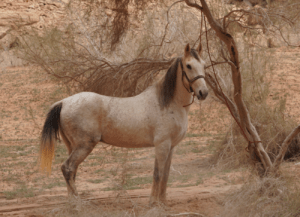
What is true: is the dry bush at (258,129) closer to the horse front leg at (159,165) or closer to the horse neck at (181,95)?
the horse neck at (181,95)

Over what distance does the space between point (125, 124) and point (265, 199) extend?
221 centimetres

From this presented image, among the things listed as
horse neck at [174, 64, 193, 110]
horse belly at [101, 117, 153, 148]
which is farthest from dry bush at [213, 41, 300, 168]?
horse belly at [101, 117, 153, 148]

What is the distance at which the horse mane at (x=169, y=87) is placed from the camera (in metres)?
4.56

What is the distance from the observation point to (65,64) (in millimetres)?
5824

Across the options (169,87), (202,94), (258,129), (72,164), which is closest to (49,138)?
(72,164)

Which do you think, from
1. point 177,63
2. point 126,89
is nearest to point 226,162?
point 126,89

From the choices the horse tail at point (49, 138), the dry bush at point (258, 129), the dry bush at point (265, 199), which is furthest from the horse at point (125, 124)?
the dry bush at point (258, 129)

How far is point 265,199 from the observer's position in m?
4.27

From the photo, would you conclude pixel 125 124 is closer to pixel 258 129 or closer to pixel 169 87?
pixel 169 87

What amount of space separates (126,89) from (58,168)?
421 cm

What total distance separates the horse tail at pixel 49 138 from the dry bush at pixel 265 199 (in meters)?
2.55

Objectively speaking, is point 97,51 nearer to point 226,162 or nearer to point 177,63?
point 177,63

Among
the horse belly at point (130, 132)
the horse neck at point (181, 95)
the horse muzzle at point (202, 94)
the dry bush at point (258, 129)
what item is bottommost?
the dry bush at point (258, 129)

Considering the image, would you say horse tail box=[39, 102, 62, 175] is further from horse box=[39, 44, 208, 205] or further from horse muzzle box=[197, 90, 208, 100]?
horse muzzle box=[197, 90, 208, 100]
